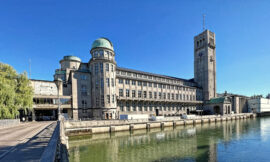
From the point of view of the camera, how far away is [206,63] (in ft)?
272

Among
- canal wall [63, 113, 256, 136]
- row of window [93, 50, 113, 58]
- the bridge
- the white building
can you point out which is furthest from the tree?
the white building

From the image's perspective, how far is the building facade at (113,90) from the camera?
45.6 metres

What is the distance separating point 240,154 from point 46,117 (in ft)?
156

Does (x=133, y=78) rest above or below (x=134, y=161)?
above

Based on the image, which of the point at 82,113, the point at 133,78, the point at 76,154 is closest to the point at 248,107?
the point at 133,78

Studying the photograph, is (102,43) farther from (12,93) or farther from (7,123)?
(7,123)

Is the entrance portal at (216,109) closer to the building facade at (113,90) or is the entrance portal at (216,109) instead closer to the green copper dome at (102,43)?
the building facade at (113,90)

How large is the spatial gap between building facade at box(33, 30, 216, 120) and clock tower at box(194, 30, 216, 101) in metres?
0.99

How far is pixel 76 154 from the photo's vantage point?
61.8ft

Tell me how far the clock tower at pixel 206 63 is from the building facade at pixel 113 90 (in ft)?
3.26

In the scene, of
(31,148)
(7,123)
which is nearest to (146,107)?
(7,123)

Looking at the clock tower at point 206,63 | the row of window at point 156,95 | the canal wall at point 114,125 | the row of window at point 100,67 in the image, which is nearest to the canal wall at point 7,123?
the canal wall at point 114,125

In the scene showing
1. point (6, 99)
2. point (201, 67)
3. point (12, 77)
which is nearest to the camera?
point (6, 99)

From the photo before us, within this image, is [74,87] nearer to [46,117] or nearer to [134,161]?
[46,117]
